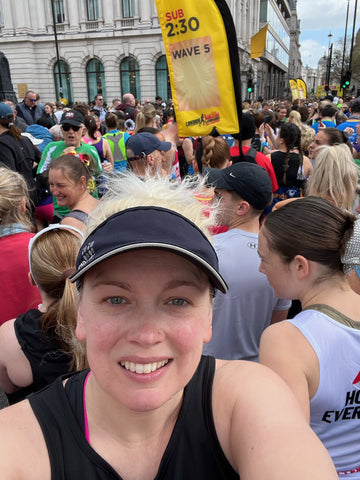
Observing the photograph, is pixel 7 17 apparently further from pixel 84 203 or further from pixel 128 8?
pixel 84 203

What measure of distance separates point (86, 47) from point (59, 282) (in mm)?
38054

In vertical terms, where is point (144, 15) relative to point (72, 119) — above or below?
above

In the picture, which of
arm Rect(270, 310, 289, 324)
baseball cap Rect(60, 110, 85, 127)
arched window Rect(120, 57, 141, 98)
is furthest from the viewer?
arched window Rect(120, 57, 141, 98)

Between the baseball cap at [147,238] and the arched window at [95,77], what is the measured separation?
38.0 metres

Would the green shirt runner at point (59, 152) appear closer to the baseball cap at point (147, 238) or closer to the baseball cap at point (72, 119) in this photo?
the baseball cap at point (72, 119)

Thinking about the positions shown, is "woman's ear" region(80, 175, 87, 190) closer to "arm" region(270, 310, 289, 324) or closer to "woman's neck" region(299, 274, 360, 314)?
"arm" region(270, 310, 289, 324)

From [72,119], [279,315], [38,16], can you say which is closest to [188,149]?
[72,119]

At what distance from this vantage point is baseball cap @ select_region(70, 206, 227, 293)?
2.92 ft

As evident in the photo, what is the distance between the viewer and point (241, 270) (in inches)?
85.0

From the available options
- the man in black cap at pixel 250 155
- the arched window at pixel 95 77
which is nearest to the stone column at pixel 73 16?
the arched window at pixel 95 77

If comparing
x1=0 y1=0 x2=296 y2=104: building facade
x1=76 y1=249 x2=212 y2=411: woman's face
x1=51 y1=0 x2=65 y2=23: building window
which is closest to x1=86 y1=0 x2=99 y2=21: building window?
x1=0 y1=0 x2=296 y2=104: building facade

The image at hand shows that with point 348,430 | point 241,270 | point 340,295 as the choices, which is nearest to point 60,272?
point 241,270

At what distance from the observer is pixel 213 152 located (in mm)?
3934

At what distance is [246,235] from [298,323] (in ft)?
3.16
